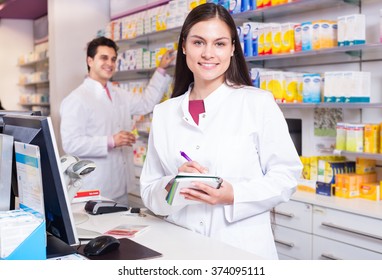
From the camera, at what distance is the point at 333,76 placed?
10.6ft

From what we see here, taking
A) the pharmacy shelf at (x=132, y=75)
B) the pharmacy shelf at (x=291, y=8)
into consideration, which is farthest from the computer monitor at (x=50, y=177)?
the pharmacy shelf at (x=132, y=75)

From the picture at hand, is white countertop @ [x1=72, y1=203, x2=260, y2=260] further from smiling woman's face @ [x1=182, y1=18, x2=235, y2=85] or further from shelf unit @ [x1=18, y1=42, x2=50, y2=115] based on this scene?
shelf unit @ [x1=18, y1=42, x2=50, y2=115]

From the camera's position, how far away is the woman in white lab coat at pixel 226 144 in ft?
6.46

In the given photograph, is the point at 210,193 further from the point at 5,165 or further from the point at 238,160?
the point at 5,165

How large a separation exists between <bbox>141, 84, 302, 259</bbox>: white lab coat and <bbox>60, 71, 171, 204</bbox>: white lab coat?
5.36ft

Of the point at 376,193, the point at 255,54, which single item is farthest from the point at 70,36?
the point at 376,193

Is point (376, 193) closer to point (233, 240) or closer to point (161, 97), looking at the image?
point (233, 240)

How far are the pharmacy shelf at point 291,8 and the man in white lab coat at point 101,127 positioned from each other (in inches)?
44.4

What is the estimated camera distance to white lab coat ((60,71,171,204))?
366 cm

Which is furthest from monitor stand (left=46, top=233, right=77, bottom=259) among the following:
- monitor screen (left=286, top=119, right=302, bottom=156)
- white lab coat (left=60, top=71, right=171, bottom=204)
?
monitor screen (left=286, top=119, right=302, bottom=156)

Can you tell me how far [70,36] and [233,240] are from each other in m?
5.13

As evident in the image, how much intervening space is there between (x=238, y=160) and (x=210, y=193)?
0.81 feet

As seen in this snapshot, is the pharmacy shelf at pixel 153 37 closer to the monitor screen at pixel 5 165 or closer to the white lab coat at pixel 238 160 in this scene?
the white lab coat at pixel 238 160

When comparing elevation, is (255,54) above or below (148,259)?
above
